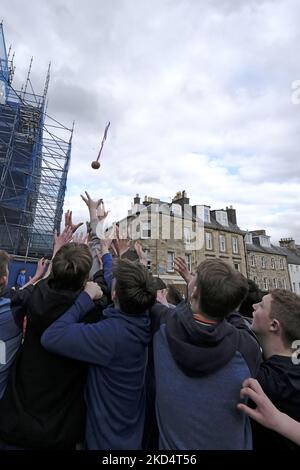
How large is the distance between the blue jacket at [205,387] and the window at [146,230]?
21.4 metres

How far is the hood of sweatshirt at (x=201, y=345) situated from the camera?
1.40 metres

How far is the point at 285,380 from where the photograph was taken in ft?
4.97

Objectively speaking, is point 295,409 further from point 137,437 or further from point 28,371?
point 28,371

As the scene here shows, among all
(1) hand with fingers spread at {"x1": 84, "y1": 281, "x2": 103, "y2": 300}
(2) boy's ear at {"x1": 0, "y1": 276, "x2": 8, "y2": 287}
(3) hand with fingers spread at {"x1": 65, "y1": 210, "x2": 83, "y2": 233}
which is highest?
(3) hand with fingers spread at {"x1": 65, "y1": 210, "x2": 83, "y2": 233}

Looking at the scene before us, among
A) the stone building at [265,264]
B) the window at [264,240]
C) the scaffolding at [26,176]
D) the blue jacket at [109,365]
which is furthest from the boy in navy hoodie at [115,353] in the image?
the window at [264,240]

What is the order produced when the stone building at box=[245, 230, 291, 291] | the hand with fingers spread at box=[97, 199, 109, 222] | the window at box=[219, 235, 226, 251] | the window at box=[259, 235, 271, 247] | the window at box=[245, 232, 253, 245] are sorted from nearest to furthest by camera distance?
the hand with fingers spread at box=[97, 199, 109, 222] → the window at box=[219, 235, 226, 251] → the stone building at box=[245, 230, 291, 291] → the window at box=[245, 232, 253, 245] → the window at box=[259, 235, 271, 247]

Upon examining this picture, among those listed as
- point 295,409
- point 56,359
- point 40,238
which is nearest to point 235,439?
point 295,409

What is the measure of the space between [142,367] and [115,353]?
238 mm

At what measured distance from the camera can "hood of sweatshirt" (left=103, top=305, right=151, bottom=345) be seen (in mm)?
1694

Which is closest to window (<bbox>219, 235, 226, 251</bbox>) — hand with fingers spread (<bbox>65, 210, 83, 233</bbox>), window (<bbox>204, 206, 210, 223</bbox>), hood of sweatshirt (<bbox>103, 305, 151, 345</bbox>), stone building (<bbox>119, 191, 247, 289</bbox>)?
stone building (<bbox>119, 191, 247, 289</bbox>)

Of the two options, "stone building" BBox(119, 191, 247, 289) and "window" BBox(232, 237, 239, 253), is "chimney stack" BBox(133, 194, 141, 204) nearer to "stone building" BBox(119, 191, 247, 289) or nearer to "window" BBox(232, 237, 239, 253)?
"stone building" BBox(119, 191, 247, 289)

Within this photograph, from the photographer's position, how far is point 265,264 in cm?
3055

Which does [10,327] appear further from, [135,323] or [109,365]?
[135,323]

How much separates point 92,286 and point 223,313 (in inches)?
34.2
